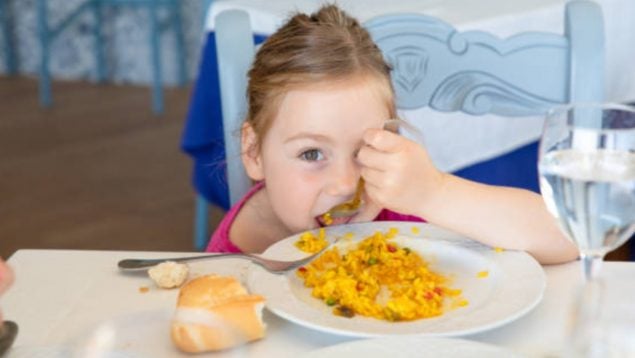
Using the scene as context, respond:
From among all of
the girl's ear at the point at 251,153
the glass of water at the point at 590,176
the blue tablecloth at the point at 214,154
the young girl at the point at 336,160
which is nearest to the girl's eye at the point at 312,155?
the young girl at the point at 336,160

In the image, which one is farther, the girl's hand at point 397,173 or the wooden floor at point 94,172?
the wooden floor at point 94,172

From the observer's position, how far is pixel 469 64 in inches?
53.7

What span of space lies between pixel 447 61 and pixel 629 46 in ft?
3.80

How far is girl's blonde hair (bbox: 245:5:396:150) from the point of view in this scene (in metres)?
1.26

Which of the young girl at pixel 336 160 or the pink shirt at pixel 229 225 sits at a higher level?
the young girl at pixel 336 160

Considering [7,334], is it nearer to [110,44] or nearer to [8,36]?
[110,44]

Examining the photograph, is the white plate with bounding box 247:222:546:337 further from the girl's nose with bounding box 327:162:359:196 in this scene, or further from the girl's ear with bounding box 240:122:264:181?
the girl's ear with bounding box 240:122:264:181

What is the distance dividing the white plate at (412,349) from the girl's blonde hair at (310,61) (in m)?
0.50

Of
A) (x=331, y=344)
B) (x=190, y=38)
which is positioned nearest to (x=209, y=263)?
(x=331, y=344)

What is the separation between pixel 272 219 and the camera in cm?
141

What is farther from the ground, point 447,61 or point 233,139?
point 447,61

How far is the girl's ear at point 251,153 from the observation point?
136 centimetres

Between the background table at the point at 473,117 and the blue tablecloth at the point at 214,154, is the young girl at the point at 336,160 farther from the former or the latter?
the blue tablecloth at the point at 214,154

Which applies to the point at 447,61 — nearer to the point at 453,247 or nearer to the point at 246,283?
the point at 453,247
